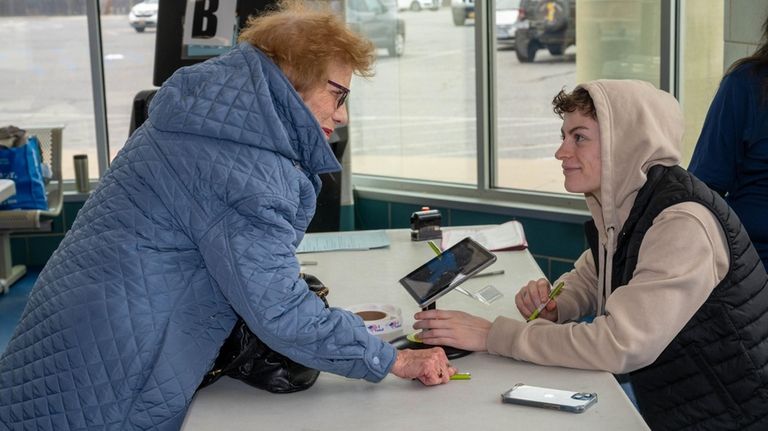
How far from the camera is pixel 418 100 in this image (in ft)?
19.6

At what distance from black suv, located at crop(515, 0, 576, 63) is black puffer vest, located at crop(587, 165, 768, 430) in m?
3.17

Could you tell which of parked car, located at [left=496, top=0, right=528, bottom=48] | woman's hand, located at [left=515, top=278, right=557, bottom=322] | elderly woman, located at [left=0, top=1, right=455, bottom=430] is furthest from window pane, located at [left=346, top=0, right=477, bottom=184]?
elderly woman, located at [left=0, top=1, right=455, bottom=430]

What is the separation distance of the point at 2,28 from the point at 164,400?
17.5 ft

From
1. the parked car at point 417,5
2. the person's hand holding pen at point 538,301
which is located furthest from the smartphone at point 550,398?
the parked car at point 417,5

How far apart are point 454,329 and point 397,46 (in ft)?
12.6

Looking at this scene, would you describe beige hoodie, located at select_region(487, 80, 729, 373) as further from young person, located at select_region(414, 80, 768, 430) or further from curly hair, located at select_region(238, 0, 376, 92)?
curly hair, located at select_region(238, 0, 376, 92)

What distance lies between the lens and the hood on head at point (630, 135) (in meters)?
2.19

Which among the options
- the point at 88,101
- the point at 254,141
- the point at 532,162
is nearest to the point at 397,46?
the point at 532,162

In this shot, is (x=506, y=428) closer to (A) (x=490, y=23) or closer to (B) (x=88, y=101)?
(A) (x=490, y=23)

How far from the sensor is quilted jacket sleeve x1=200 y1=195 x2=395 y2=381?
184 centimetres

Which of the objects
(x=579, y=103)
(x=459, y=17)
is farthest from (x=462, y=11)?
(x=579, y=103)

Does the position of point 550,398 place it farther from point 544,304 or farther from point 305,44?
point 305,44

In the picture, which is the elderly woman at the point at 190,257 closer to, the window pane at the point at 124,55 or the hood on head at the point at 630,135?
the hood on head at the point at 630,135

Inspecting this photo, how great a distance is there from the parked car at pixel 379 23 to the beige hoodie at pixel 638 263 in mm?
3700
